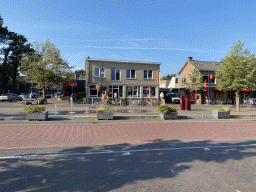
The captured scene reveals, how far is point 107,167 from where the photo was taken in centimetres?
485

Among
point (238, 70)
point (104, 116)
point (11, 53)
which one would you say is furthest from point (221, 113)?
point (11, 53)

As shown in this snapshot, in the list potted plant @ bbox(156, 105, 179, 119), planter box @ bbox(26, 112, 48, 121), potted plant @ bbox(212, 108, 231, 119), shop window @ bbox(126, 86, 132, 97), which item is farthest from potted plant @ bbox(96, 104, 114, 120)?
shop window @ bbox(126, 86, 132, 97)

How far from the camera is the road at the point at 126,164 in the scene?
3953 mm

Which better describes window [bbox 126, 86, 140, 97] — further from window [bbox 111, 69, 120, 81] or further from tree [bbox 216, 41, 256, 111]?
tree [bbox 216, 41, 256, 111]

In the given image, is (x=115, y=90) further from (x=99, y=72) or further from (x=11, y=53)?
(x=11, y=53)

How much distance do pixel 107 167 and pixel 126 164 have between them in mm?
510

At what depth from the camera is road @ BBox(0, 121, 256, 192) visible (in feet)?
13.0

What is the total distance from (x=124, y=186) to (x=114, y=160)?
155cm

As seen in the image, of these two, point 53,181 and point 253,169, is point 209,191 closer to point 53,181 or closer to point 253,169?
point 253,169

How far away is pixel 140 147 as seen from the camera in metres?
6.80

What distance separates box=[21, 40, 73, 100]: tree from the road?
22548mm

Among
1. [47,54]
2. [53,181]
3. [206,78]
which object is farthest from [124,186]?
[206,78]

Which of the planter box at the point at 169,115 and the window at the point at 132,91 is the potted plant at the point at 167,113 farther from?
the window at the point at 132,91

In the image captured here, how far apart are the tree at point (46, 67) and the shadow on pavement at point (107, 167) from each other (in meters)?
25.0
